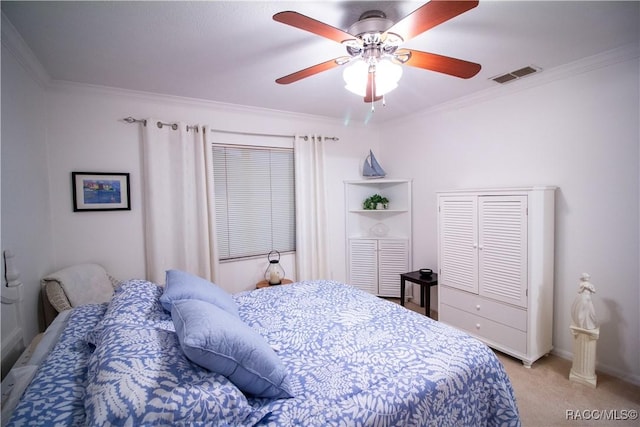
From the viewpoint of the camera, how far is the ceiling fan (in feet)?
4.46

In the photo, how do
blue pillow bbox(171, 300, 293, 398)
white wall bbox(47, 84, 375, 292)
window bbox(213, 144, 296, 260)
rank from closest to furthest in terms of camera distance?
blue pillow bbox(171, 300, 293, 398), white wall bbox(47, 84, 375, 292), window bbox(213, 144, 296, 260)

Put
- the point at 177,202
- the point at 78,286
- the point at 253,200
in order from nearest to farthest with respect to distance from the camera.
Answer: the point at 78,286, the point at 177,202, the point at 253,200

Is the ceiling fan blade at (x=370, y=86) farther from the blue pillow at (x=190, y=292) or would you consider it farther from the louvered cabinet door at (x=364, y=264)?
the louvered cabinet door at (x=364, y=264)

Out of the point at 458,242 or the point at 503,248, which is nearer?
the point at 503,248

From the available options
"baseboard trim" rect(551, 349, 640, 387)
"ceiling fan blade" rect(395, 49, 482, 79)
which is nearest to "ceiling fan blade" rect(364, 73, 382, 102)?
"ceiling fan blade" rect(395, 49, 482, 79)

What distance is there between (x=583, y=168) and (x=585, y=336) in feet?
4.37

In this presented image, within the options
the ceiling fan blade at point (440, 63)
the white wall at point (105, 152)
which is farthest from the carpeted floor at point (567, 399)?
the white wall at point (105, 152)

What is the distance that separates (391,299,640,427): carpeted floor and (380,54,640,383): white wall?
0.77ft

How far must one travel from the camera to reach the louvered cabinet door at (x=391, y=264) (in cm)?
401

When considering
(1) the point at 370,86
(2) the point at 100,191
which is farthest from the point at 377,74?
(2) the point at 100,191

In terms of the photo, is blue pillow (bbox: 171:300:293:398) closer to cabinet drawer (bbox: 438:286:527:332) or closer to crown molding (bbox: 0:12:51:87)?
crown molding (bbox: 0:12:51:87)

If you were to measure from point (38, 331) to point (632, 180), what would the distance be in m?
4.65

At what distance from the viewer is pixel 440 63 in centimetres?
174

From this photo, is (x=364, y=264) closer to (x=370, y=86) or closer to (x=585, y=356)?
(x=585, y=356)
